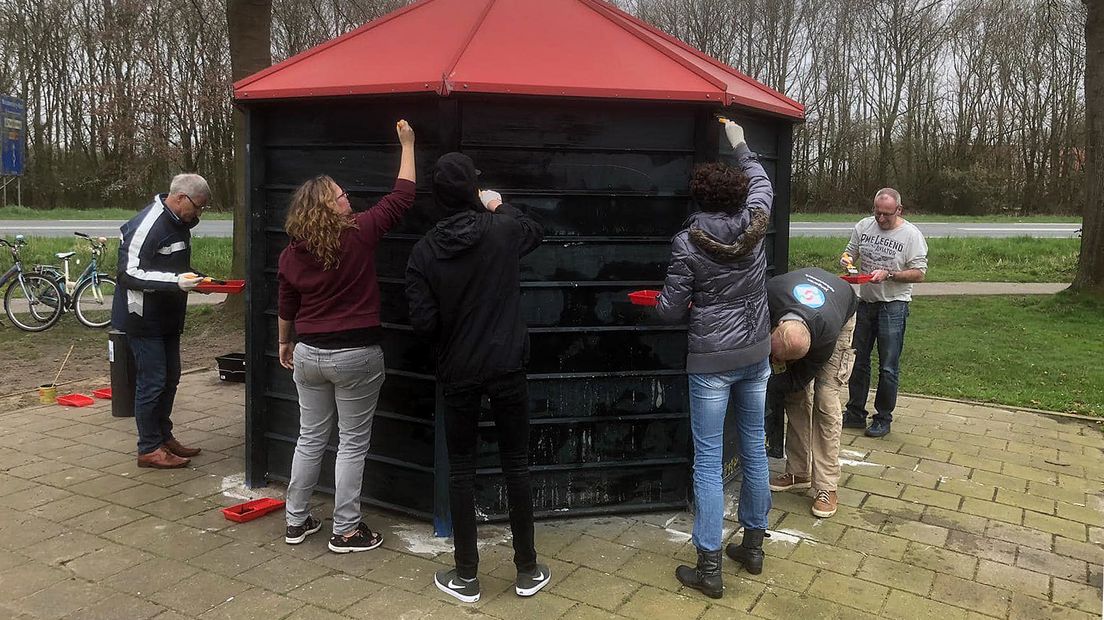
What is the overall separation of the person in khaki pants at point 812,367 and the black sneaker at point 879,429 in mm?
1320

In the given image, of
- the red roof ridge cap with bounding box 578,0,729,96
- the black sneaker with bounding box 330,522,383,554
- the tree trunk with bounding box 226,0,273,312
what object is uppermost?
the tree trunk with bounding box 226,0,273,312

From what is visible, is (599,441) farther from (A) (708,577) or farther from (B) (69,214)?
(B) (69,214)

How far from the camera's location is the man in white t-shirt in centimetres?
569

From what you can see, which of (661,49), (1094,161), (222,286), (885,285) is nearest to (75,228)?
(222,286)

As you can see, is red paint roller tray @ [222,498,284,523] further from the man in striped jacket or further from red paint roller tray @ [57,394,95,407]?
red paint roller tray @ [57,394,95,407]

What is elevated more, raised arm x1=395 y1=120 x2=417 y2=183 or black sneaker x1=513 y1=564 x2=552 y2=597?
raised arm x1=395 y1=120 x2=417 y2=183

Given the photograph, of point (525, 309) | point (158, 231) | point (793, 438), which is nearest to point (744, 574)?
point (793, 438)

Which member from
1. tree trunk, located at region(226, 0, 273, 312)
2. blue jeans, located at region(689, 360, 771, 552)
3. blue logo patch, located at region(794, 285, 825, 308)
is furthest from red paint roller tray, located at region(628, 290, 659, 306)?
tree trunk, located at region(226, 0, 273, 312)

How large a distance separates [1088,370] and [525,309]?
6924 millimetres

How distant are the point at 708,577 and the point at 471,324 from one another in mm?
1516

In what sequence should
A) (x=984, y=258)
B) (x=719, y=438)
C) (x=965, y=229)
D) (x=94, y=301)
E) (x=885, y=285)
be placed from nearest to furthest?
(x=719, y=438) < (x=885, y=285) < (x=94, y=301) < (x=984, y=258) < (x=965, y=229)

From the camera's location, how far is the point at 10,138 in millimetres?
13680

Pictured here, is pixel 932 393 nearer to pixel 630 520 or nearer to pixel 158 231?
pixel 630 520

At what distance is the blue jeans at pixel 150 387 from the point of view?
197 inches
